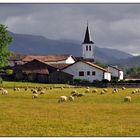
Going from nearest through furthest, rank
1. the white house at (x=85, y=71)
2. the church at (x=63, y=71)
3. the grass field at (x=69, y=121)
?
1. the grass field at (x=69, y=121)
2. the church at (x=63, y=71)
3. the white house at (x=85, y=71)

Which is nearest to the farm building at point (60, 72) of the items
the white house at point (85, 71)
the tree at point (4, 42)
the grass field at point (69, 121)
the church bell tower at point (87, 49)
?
the white house at point (85, 71)

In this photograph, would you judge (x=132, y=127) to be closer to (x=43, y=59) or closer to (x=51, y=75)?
(x=51, y=75)

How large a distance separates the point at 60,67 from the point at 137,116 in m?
69.9

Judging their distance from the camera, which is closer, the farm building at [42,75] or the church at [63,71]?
the farm building at [42,75]

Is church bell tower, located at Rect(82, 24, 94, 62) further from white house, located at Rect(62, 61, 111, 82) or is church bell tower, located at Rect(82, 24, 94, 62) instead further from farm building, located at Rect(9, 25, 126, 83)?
white house, located at Rect(62, 61, 111, 82)

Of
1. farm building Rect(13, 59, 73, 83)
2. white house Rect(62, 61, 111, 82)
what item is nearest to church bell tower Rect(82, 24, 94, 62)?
white house Rect(62, 61, 111, 82)

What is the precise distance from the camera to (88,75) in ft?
291

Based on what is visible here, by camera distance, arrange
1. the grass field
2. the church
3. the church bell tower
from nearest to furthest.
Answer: the grass field, the church, the church bell tower

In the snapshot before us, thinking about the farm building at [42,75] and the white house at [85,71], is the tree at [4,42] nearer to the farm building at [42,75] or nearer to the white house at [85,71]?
the farm building at [42,75]

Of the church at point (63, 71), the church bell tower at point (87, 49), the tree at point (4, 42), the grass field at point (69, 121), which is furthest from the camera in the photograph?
the church bell tower at point (87, 49)

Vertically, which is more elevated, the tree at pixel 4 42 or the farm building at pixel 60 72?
the tree at pixel 4 42

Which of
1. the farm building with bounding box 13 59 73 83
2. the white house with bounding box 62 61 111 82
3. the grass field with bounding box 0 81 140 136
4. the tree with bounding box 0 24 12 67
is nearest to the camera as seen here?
the grass field with bounding box 0 81 140 136

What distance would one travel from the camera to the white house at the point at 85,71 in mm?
88250

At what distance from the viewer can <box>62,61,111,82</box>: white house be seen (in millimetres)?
88250
